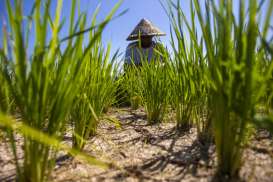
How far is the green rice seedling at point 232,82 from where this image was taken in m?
0.61

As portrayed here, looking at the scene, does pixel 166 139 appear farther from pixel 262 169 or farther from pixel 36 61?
pixel 36 61

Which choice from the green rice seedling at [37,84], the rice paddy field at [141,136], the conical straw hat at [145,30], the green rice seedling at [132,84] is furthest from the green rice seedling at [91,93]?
the conical straw hat at [145,30]

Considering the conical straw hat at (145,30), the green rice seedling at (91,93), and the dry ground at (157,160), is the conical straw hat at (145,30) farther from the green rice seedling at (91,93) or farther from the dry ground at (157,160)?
the dry ground at (157,160)

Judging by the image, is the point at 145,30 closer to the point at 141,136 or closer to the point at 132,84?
the point at 132,84

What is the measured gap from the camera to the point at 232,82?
0.64 meters

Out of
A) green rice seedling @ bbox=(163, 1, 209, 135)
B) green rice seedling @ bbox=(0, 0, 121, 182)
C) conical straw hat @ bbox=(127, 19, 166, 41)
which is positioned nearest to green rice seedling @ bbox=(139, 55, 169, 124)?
green rice seedling @ bbox=(163, 1, 209, 135)

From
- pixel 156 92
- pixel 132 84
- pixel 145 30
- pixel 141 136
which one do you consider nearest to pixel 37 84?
pixel 141 136

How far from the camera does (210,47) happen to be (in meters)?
0.74

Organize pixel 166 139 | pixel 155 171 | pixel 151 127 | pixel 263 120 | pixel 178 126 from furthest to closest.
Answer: pixel 151 127
pixel 178 126
pixel 166 139
pixel 155 171
pixel 263 120

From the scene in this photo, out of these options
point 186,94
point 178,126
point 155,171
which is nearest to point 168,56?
point 186,94

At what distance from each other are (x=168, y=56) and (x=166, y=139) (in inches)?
17.1

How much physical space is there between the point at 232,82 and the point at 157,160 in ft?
1.22

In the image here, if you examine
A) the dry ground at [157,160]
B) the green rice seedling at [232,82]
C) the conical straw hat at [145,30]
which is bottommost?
the dry ground at [157,160]

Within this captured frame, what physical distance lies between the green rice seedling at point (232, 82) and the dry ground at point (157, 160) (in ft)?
0.23
